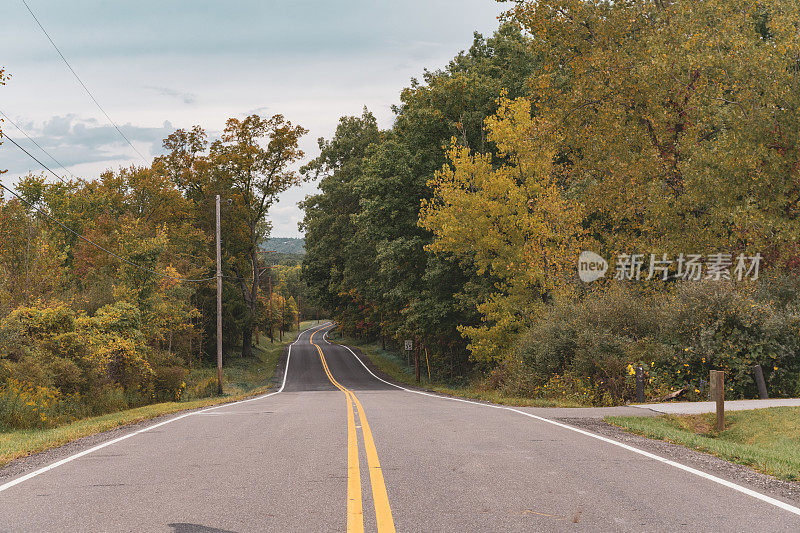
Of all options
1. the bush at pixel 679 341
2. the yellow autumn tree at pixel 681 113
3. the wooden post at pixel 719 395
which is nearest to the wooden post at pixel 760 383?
the bush at pixel 679 341

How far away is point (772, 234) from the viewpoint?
16891 mm

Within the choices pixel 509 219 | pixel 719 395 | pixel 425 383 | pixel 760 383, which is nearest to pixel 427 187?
pixel 509 219

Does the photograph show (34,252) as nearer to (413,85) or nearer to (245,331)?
(245,331)

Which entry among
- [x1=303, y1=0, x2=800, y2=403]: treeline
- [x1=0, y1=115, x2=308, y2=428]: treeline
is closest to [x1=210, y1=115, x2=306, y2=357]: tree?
[x1=0, y1=115, x2=308, y2=428]: treeline

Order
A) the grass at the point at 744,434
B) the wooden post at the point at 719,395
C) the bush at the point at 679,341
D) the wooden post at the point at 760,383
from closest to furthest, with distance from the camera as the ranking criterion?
the grass at the point at 744,434 → the wooden post at the point at 719,395 → the wooden post at the point at 760,383 → the bush at the point at 679,341

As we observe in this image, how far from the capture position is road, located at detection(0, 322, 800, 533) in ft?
14.8

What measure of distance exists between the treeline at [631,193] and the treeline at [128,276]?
1455 centimetres

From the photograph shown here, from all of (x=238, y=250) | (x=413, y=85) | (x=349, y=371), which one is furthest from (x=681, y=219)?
(x=238, y=250)

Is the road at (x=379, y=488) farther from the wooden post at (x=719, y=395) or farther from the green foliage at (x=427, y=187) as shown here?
the green foliage at (x=427, y=187)

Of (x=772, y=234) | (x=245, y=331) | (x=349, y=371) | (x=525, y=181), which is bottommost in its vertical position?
(x=349, y=371)

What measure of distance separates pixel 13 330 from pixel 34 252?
1571 centimetres

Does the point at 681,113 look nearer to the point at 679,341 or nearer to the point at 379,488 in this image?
the point at 679,341

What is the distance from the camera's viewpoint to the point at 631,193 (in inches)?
785

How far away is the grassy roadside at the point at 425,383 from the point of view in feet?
52.3
